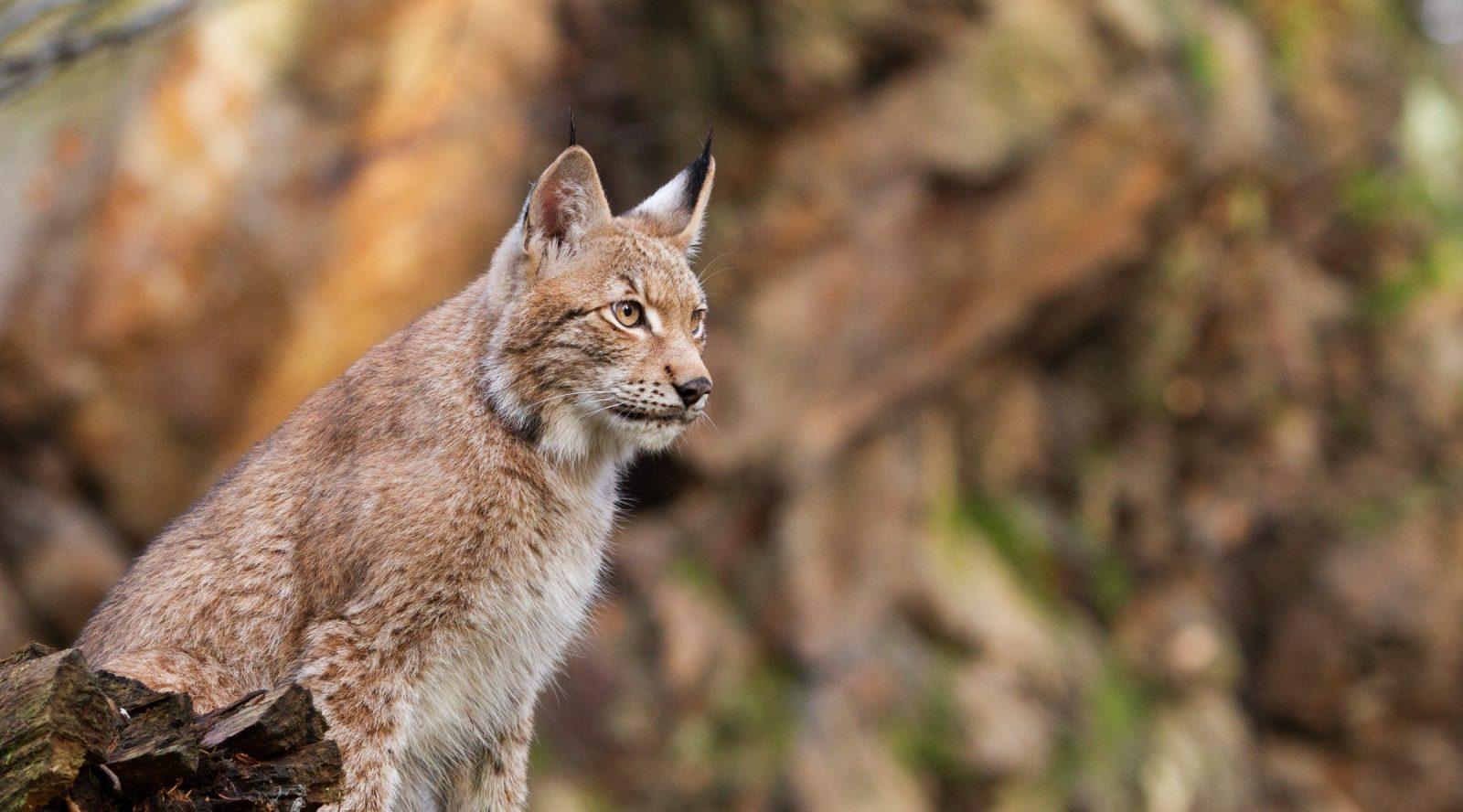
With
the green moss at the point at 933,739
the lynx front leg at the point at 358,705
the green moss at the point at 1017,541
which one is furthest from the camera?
the green moss at the point at 1017,541

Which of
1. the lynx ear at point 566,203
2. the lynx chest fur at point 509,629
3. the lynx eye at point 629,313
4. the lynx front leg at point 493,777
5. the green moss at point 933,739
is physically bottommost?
the green moss at point 933,739

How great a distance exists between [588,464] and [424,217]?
6.32 metres

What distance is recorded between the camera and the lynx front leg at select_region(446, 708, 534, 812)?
5.38 metres

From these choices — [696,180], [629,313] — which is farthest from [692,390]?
[696,180]

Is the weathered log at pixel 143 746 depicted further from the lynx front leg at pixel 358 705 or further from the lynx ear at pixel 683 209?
the lynx ear at pixel 683 209

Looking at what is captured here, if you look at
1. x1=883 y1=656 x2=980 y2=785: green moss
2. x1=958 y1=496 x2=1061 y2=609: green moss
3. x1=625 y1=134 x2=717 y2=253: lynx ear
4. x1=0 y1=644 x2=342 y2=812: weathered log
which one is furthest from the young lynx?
x1=958 y1=496 x2=1061 y2=609: green moss

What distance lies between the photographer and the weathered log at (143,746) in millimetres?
3760

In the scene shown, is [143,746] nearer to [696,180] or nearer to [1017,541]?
[696,180]

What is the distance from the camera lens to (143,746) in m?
3.97

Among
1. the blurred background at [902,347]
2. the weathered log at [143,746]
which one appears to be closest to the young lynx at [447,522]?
the weathered log at [143,746]

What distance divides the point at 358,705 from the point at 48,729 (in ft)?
Result: 3.61

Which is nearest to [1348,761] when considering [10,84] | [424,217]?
[424,217]

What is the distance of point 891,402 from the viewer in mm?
14414

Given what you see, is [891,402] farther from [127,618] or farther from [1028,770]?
[127,618]
